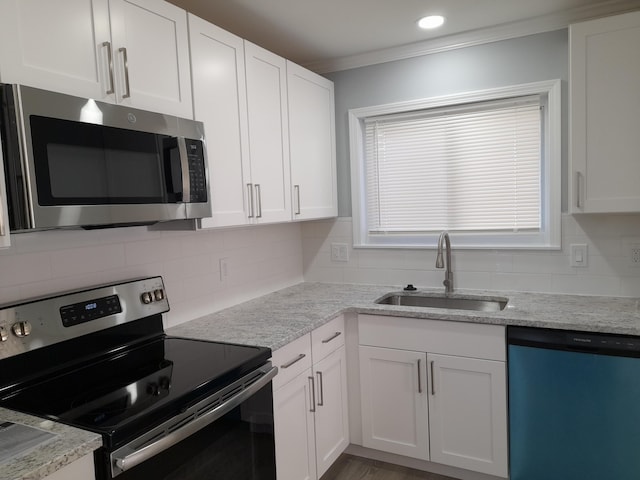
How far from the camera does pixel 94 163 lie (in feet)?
4.70

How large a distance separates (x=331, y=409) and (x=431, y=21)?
6.77ft

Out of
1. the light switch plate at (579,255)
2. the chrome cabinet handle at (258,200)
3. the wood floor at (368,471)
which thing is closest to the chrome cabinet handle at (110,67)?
the chrome cabinet handle at (258,200)

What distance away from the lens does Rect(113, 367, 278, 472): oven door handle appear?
3.77ft

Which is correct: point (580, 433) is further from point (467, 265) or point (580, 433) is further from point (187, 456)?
point (187, 456)

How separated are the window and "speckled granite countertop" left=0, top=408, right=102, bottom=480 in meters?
2.20

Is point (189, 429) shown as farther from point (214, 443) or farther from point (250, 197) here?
point (250, 197)

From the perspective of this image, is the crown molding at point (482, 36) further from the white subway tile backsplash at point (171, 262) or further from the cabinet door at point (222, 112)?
the white subway tile backsplash at point (171, 262)

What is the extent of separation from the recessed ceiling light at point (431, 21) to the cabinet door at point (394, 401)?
1.71 m

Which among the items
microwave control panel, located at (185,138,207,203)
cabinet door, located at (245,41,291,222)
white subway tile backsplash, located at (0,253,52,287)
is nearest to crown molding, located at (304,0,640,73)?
cabinet door, located at (245,41,291,222)

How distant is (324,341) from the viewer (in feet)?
7.50

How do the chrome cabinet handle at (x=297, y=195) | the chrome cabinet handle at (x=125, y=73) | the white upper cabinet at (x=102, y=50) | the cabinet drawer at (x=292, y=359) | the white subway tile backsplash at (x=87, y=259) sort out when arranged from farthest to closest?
the chrome cabinet handle at (x=297, y=195)
the cabinet drawer at (x=292, y=359)
the white subway tile backsplash at (x=87, y=259)
the chrome cabinet handle at (x=125, y=73)
the white upper cabinet at (x=102, y=50)

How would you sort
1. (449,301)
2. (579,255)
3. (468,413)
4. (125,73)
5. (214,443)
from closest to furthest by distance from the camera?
(214,443), (125,73), (468,413), (579,255), (449,301)

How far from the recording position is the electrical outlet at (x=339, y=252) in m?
3.15

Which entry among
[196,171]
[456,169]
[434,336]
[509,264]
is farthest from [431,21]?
[434,336]
